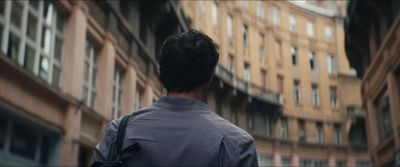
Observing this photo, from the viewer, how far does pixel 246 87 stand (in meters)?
34.2

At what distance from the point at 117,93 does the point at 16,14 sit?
6.50 meters

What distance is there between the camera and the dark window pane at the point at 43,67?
10.4 meters

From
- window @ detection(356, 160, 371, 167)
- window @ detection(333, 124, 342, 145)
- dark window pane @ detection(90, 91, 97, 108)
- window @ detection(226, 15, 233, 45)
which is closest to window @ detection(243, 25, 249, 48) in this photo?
window @ detection(226, 15, 233, 45)

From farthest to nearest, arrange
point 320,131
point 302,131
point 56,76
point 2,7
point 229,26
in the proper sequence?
point 320,131, point 302,131, point 229,26, point 56,76, point 2,7

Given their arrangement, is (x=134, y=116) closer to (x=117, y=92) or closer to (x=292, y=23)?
(x=117, y=92)

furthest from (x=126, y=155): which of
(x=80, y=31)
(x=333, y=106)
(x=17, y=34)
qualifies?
(x=333, y=106)

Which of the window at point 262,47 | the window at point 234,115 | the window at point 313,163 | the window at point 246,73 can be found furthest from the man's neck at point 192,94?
the window at point 313,163

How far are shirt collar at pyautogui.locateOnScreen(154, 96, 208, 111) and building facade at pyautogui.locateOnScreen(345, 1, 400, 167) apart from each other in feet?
44.5

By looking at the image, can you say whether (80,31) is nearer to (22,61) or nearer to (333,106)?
(22,61)

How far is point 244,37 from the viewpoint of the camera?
118 ft

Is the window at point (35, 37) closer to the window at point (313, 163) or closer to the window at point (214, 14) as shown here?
the window at point (214, 14)

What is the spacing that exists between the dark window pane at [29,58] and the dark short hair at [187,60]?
8.17 metres

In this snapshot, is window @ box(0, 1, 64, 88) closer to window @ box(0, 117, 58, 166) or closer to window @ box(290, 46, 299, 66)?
window @ box(0, 117, 58, 166)

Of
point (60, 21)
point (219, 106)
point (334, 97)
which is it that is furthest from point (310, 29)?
point (60, 21)
